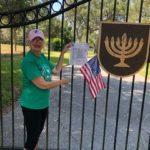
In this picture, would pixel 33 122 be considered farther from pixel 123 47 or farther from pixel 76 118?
pixel 76 118

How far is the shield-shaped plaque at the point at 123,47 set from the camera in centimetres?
351

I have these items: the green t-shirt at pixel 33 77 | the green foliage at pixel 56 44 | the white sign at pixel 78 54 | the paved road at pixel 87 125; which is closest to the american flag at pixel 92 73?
the white sign at pixel 78 54

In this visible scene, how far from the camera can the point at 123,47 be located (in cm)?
354

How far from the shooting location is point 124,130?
18.4 feet

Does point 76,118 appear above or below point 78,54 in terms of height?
below

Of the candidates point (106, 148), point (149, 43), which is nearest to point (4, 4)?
point (106, 148)

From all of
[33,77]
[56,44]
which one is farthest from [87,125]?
[56,44]

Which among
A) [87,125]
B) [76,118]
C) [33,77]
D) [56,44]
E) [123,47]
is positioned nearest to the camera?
[33,77]

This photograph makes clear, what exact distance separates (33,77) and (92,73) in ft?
2.45

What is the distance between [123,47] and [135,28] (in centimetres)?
23

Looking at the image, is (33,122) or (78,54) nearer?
Result: (33,122)

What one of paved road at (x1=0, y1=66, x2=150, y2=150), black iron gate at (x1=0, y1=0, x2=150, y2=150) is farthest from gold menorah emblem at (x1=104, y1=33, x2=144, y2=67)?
paved road at (x1=0, y1=66, x2=150, y2=150)

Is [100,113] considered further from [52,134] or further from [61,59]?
[61,59]

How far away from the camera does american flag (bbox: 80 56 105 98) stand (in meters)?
3.70
